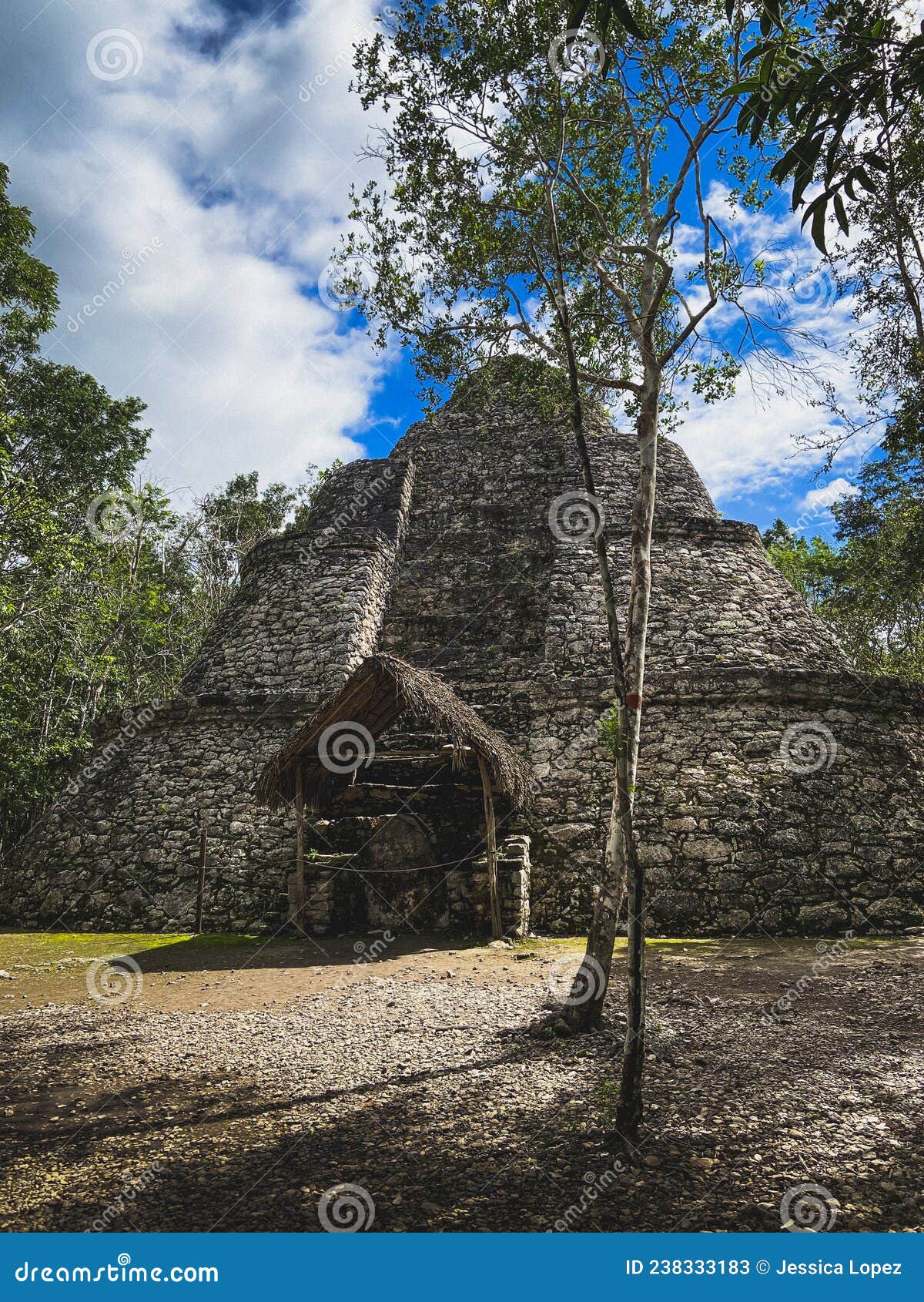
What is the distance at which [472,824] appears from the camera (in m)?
9.24

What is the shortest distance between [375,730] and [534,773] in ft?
7.74

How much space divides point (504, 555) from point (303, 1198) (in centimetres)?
1434

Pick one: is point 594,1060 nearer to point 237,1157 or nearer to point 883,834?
point 237,1157

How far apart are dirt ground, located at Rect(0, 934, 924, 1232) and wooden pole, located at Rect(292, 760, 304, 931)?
2074 millimetres

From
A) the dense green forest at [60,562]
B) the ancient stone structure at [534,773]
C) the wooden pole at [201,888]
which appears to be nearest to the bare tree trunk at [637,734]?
the ancient stone structure at [534,773]

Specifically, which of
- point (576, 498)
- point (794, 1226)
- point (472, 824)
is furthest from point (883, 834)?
point (576, 498)

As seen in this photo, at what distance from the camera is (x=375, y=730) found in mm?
9242

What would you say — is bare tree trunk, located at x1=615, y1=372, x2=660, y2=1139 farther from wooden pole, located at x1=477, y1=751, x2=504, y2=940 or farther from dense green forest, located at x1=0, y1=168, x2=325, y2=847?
dense green forest, located at x1=0, y1=168, x2=325, y2=847

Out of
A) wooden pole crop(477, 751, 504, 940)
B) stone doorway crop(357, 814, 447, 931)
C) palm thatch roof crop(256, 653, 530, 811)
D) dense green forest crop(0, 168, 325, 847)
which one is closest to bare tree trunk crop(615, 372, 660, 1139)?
wooden pole crop(477, 751, 504, 940)

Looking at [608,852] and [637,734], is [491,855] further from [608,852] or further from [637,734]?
[637,734]

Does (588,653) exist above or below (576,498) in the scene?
below

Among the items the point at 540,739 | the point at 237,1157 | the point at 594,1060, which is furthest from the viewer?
the point at 540,739

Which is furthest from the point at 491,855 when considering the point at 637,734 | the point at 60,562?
the point at 60,562

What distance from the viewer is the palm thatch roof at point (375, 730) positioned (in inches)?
332
